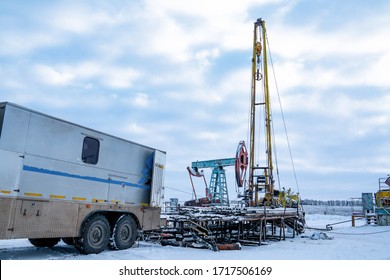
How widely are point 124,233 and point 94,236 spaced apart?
53.7 inches

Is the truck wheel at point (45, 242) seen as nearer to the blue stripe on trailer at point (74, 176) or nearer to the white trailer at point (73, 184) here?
the white trailer at point (73, 184)

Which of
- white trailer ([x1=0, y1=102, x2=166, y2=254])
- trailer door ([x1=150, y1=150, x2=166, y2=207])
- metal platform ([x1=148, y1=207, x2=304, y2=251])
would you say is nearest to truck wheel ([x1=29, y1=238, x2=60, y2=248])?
white trailer ([x1=0, y1=102, x2=166, y2=254])

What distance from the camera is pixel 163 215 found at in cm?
1434

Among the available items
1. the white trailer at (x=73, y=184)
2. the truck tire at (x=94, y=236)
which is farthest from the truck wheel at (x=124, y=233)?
the truck tire at (x=94, y=236)

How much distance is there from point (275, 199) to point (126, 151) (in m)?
16.7

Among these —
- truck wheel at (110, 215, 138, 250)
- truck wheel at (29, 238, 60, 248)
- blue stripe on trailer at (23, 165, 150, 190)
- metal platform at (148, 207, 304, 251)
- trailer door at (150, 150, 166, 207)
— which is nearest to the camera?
blue stripe on trailer at (23, 165, 150, 190)

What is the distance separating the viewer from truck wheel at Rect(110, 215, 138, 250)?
10.9 metres

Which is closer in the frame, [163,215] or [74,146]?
[74,146]

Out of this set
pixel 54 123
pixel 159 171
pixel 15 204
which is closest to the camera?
pixel 15 204

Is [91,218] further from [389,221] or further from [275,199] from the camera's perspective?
[389,221]

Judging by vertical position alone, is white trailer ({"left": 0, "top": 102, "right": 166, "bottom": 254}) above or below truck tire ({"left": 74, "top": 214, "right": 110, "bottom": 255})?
above

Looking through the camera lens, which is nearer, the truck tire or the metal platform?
the truck tire

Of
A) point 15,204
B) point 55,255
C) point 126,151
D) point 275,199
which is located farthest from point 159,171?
point 275,199

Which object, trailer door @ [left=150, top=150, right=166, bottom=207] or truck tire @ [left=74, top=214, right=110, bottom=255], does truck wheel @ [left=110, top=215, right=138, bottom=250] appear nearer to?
truck tire @ [left=74, top=214, right=110, bottom=255]
